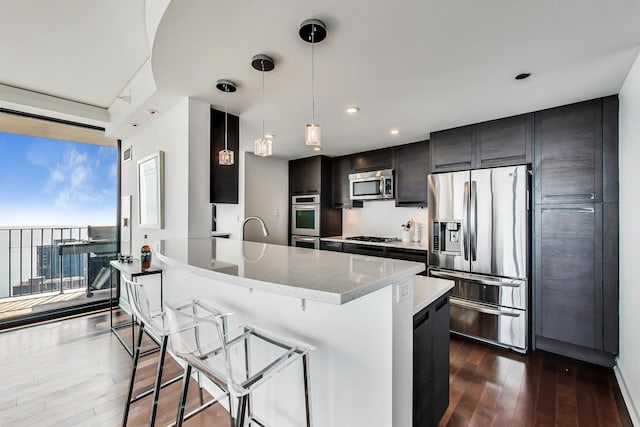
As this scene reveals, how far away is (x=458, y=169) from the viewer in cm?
312

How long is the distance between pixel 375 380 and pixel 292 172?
4308 millimetres

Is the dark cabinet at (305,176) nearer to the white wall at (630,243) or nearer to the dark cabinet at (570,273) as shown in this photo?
the dark cabinet at (570,273)

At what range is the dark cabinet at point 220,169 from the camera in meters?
2.54

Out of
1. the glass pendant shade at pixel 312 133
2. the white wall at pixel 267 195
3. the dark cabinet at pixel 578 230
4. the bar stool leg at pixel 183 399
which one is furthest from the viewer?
the white wall at pixel 267 195

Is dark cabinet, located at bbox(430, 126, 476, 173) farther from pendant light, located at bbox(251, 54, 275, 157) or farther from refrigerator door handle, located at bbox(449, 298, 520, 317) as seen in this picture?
pendant light, located at bbox(251, 54, 275, 157)

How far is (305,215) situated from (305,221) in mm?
104

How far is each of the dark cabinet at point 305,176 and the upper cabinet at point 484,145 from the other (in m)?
1.97

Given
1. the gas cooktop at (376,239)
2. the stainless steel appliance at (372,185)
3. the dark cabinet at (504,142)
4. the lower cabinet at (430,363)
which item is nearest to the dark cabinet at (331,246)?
the gas cooktop at (376,239)

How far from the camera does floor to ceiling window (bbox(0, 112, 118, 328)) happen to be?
10.8 ft

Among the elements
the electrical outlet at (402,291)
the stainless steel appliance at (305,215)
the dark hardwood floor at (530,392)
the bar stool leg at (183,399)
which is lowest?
the dark hardwood floor at (530,392)

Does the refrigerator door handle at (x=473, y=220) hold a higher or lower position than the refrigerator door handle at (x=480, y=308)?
higher

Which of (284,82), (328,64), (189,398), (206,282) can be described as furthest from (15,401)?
(328,64)

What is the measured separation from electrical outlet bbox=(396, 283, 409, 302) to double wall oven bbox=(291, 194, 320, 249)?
11.3 feet

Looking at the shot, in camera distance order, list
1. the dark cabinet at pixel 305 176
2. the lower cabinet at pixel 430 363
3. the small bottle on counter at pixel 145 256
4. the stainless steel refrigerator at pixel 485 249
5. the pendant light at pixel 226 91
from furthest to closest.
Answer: the dark cabinet at pixel 305 176 < the small bottle on counter at pixel 145 256 < the stainless steel refrigerator at pixel 485 249 < the pendant light at pixel 226 91 < the lower cabinet at pixel 430 363
